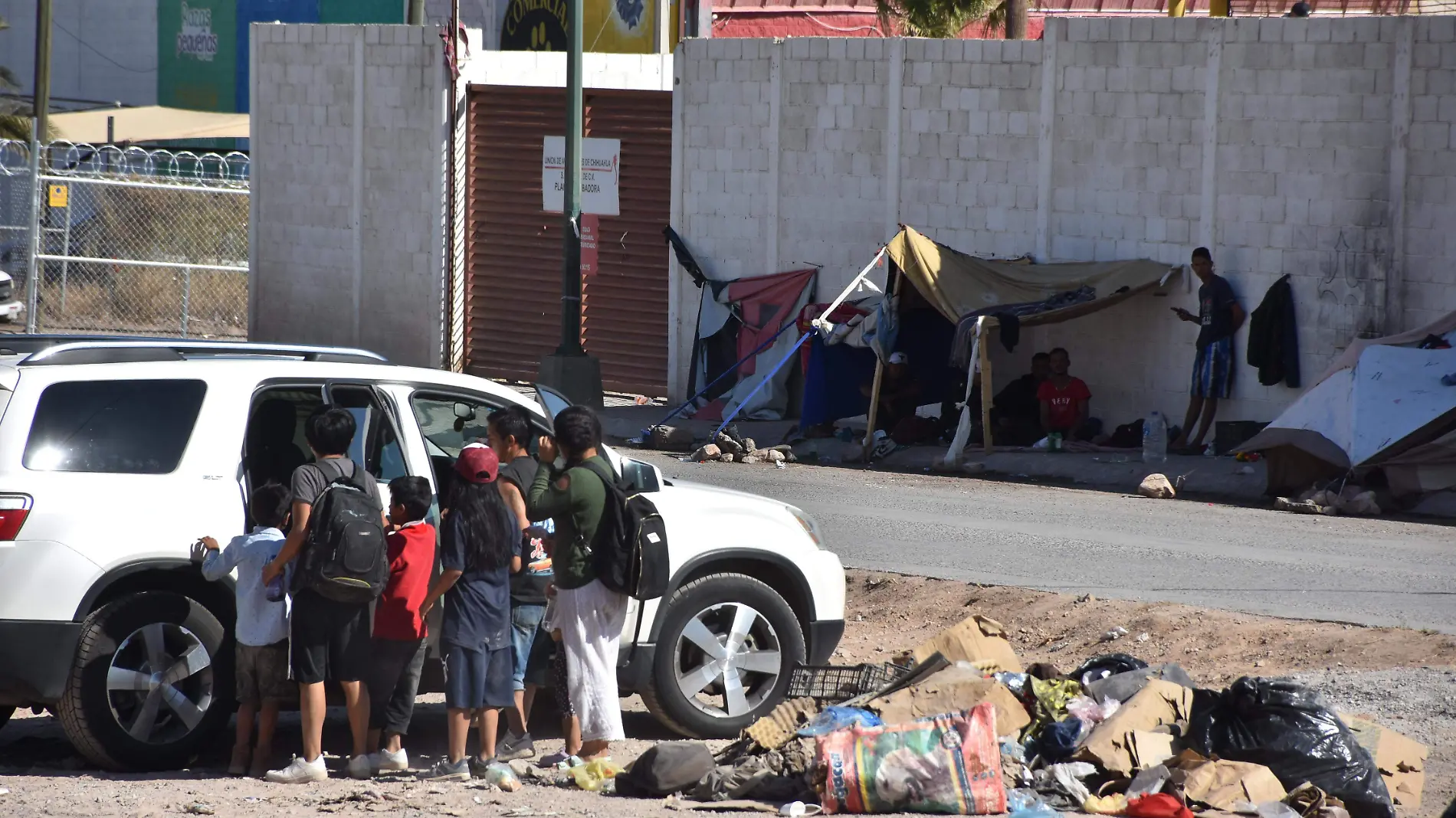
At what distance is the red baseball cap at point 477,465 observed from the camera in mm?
6801

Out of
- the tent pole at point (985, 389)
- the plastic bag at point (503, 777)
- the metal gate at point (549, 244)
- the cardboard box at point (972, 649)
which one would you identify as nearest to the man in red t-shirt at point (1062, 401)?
the tent pole at point (985, 389)

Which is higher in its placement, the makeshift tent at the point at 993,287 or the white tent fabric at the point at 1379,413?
the makeshift tent at the point at 993,287

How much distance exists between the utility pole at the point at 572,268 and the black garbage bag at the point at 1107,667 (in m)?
11.1

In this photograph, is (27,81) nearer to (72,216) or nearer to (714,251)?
(72,216)

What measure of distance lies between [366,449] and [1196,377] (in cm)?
1071

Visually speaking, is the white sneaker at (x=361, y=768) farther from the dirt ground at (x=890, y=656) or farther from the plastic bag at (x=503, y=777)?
the plastic bag at (x=503, y=777)

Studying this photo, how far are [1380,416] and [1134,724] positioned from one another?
7.70 meters

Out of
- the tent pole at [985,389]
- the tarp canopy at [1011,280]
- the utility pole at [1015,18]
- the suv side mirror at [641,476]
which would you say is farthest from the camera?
the utility pole at [1015,18]

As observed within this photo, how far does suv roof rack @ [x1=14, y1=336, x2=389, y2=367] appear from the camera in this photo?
689cm

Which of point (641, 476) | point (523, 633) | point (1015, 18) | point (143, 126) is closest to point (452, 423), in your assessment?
point (641, 476)

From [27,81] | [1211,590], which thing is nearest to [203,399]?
[1211,590]

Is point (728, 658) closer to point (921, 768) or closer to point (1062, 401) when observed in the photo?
point (921, 768)

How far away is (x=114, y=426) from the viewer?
686 cm

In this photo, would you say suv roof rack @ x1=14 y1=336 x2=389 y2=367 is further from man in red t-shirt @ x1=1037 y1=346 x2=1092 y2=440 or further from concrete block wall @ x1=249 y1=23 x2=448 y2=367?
concrete block wall @ x1=249 y1=23 x2=448 y2=367
